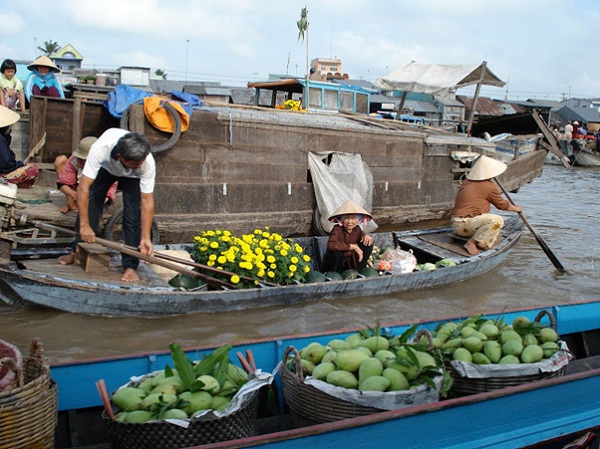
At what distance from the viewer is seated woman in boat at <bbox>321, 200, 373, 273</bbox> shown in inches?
245

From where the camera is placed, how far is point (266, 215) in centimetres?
916

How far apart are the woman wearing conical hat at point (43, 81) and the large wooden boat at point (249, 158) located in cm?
80

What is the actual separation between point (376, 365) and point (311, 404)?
1.18ft

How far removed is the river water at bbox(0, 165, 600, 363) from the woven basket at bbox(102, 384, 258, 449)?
69.0 inches

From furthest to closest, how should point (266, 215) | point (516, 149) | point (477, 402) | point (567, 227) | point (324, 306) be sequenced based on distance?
point (516, 149)
point (567, 227)
point (266, 215)
point (324, 306)
point (477, 402)

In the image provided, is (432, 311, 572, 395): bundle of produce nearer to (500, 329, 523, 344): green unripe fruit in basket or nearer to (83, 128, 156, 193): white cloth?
(500, 329, 523, 344): green unripe fruit in basket

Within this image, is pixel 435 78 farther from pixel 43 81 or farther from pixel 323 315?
pixel 323 315

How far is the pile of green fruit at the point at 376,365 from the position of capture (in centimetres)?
267

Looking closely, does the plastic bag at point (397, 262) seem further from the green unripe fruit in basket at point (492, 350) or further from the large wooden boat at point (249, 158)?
the green unripe fruit in basket at point (492, 350)

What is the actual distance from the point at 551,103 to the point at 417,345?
52.3m

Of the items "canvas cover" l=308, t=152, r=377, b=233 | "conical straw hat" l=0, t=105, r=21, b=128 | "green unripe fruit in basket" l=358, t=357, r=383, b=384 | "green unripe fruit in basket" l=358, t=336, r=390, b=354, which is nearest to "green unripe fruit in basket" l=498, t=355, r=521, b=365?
"green unripe fruit in basket" l=358, t=336, r=390, b=354

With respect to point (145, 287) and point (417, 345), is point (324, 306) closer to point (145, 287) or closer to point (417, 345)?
point (145, 287)

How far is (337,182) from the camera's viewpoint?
31.1 ft

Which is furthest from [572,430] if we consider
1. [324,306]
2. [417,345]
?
[324,306]
